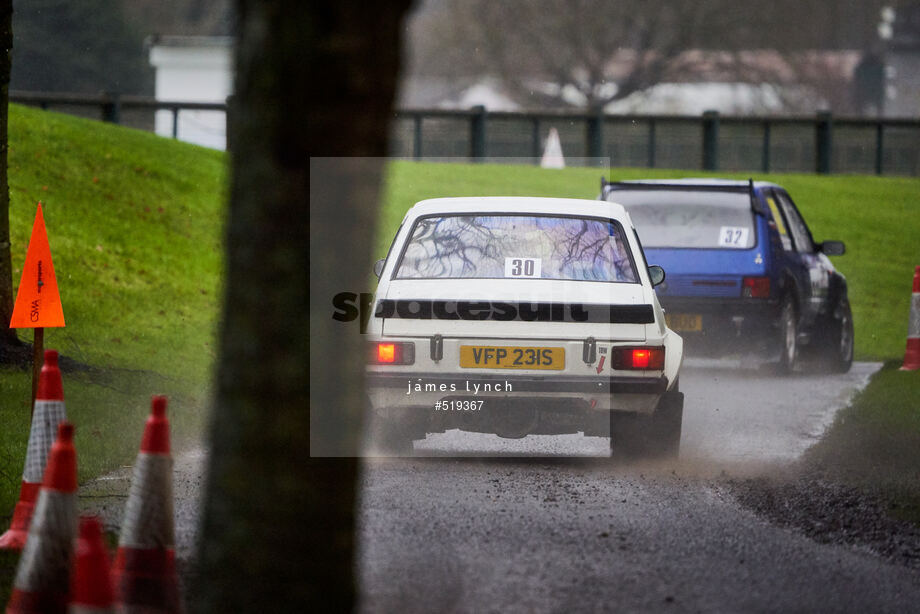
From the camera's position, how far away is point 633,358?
9102 millimetres

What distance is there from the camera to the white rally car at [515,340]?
29.7 ft

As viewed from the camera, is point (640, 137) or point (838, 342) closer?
point (838, 342)

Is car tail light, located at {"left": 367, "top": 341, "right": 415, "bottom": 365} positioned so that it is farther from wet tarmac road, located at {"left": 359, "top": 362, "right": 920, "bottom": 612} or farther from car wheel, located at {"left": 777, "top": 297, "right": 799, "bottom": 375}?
car wheel, located at {"left": 777, "top": 297, "right": 799, "bottom": 375}

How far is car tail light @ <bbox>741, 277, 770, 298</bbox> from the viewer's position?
15.0m

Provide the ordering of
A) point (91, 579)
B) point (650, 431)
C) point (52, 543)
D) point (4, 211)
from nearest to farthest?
point (91, 579) < point (52, 543) < point (650, 431) < point (4, 211)

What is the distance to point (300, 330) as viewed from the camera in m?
4.73

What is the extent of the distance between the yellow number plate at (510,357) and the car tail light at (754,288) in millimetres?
6311

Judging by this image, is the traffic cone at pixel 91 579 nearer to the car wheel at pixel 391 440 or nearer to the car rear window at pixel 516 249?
the car rear window at pixel 516 249

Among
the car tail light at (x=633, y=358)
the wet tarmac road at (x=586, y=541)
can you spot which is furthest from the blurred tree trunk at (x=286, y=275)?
the car tail light at (x=633, y=358)

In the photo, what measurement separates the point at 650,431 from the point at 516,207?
1582 mm

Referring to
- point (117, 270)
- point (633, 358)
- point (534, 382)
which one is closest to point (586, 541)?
point (534, 382)

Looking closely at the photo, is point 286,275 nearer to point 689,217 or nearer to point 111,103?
point 689,217

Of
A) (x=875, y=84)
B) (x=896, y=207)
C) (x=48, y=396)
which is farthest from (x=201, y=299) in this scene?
(x=875, y=84)

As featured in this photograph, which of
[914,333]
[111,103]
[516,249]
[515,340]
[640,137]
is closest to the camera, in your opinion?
[515,340]
